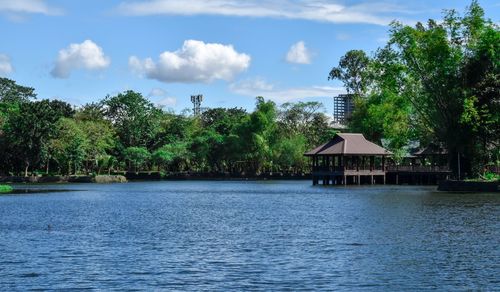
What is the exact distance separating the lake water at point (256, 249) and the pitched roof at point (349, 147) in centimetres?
3595

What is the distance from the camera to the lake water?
781 inches

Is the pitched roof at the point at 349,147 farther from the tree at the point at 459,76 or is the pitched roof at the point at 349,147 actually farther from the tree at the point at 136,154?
the tree at the point at 136,154

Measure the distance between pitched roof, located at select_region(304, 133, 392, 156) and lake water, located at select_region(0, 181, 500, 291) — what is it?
35945 mm

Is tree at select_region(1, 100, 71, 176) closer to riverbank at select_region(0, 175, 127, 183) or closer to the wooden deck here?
riverbank at select_region(0, 175, 127, 183)

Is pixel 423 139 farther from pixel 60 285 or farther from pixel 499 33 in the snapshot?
pixel 60 285

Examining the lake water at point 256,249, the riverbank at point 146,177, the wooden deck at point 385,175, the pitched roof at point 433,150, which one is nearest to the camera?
the lake water at point 256,249

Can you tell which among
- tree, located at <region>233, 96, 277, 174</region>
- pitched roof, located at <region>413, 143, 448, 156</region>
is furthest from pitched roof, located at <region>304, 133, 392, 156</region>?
tree, located at <region>233, 96, 277, 174</region>

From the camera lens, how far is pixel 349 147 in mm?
81500

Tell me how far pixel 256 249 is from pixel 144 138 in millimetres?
99607

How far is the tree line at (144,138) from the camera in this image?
9675cm

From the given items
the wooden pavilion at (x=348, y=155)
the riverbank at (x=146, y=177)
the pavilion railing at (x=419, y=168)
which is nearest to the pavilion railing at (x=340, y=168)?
the wooden pavilion at (x=348, y=155)

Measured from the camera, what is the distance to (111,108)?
12750cm

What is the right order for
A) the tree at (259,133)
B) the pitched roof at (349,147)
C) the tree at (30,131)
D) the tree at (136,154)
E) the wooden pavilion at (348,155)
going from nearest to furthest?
the pitched roof at (349,147)
the wooden pavilion at (348,155)
the tree at (30,131)
the tree at (259,133)
the tree at (136,154)

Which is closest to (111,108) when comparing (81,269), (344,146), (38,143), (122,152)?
(122,152)
